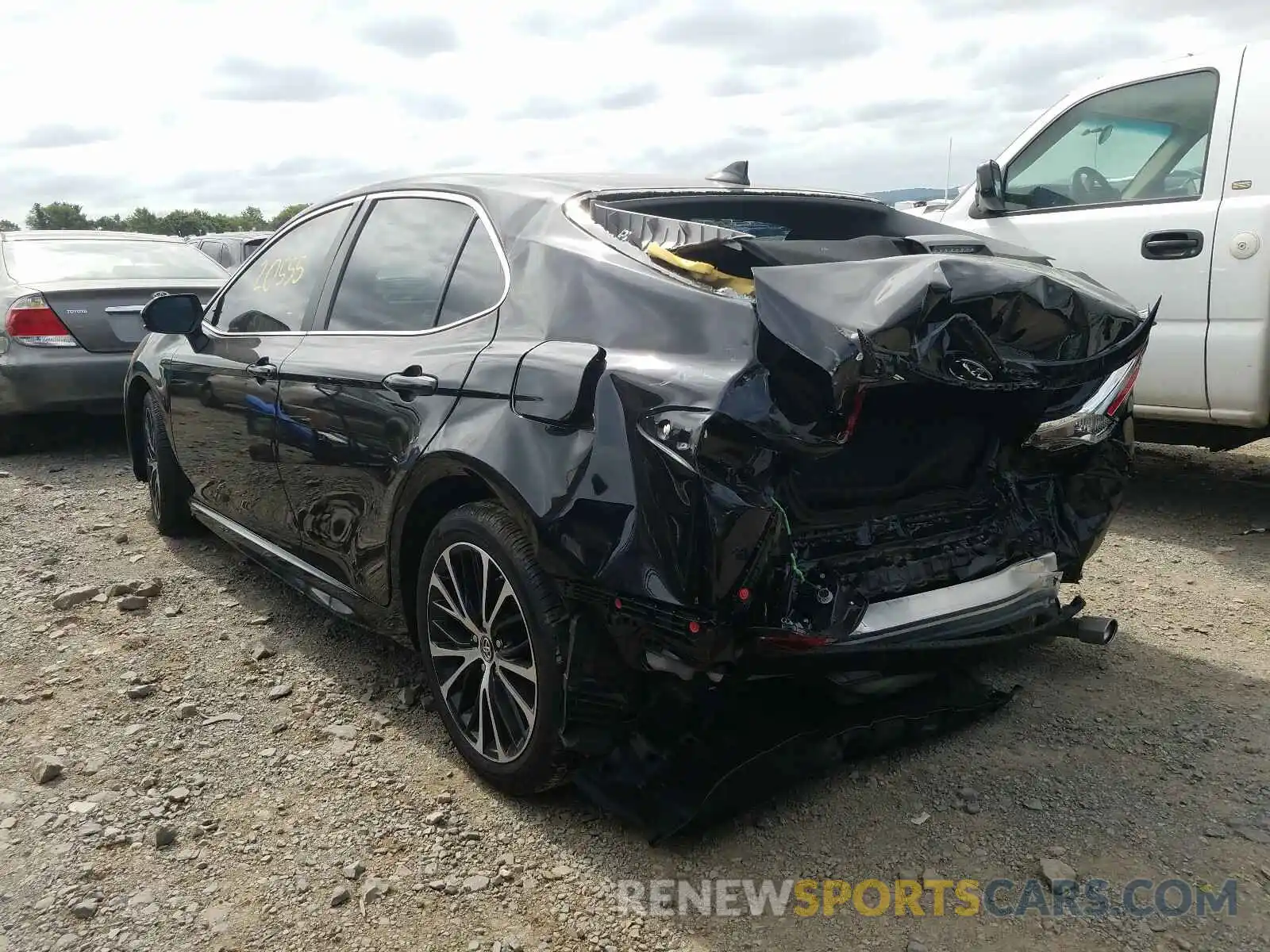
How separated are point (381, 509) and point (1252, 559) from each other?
3691 millimetres

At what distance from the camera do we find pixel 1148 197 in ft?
15.7

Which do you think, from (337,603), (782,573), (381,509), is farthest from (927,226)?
(337,603)

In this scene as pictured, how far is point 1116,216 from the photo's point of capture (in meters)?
4.82

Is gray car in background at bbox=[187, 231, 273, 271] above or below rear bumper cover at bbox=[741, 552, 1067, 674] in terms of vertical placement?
above

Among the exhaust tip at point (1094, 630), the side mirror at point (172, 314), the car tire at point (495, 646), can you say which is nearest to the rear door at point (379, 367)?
the car tire at point (495, 646)

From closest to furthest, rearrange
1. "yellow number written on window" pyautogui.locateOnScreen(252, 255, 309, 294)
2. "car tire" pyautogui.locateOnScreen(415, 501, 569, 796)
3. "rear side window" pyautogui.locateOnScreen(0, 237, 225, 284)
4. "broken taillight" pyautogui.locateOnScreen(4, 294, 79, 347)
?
"car tire" pyautogui.locateOnScreen(415, 501, 569, 796), "yellow number written on window" pyautogui.locateOnScreen(252, 255, 309, 294), "broken taillight" pyautogui.locateOnScreen(4, 294, 79, 347), "rear side window" pyautogui.locateOnScreen(0, 237, 225, 284)

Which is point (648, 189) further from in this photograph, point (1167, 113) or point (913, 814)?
point (1167, 113)

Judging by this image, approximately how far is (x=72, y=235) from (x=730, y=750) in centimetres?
734

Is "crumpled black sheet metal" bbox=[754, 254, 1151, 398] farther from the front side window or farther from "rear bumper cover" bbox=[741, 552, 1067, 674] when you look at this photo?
the front side window

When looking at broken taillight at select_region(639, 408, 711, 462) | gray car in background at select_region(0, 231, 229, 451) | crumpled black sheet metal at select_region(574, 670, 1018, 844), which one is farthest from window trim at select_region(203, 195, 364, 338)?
gray car in background at select_region(0, 231, 229, 451)

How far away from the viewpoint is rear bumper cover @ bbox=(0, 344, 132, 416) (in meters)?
6.58

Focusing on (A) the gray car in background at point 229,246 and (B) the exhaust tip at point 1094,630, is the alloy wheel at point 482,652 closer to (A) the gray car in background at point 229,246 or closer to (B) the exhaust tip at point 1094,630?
(B) the exhaust tip at point 1094,630

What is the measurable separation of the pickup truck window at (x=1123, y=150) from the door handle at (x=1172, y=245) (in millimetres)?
195

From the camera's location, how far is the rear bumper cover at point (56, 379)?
6.58 m
